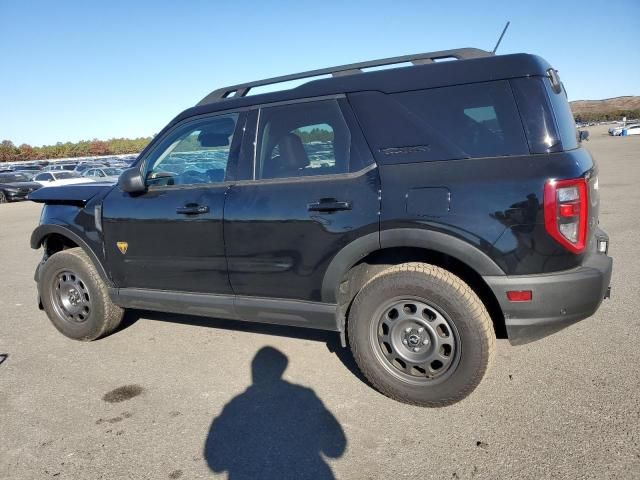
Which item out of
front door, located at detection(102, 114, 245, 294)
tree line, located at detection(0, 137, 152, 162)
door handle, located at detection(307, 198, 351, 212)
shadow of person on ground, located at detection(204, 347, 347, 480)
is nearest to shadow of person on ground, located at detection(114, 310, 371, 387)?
shadow of person on ground, located at detection(204, 347, 347, 480)

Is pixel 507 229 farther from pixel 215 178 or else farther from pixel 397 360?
pixel 215 178

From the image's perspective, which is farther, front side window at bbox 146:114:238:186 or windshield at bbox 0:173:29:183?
windshield at bbox 0:173:29:183

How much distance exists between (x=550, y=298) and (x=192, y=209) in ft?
7.95

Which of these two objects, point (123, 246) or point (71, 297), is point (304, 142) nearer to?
point (123, 246)

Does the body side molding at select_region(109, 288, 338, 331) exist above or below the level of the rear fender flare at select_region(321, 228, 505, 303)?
below

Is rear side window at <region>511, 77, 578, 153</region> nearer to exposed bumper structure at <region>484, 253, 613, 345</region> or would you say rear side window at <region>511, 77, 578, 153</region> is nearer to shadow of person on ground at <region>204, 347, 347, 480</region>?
exposed bumper structure at <region>484, 253, 613, 345</region>

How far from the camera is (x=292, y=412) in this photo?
2896 millimetres

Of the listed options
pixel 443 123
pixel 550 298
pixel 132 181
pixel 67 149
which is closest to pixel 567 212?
pixel 550 298

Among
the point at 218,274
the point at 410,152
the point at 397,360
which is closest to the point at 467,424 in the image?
the point at 397,360

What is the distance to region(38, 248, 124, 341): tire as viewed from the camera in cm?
402

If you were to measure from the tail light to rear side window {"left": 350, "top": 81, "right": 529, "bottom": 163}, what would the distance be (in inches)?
11.3

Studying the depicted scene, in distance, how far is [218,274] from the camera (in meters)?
3.39

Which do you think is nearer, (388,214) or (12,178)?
(388,214)

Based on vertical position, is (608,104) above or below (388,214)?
above
